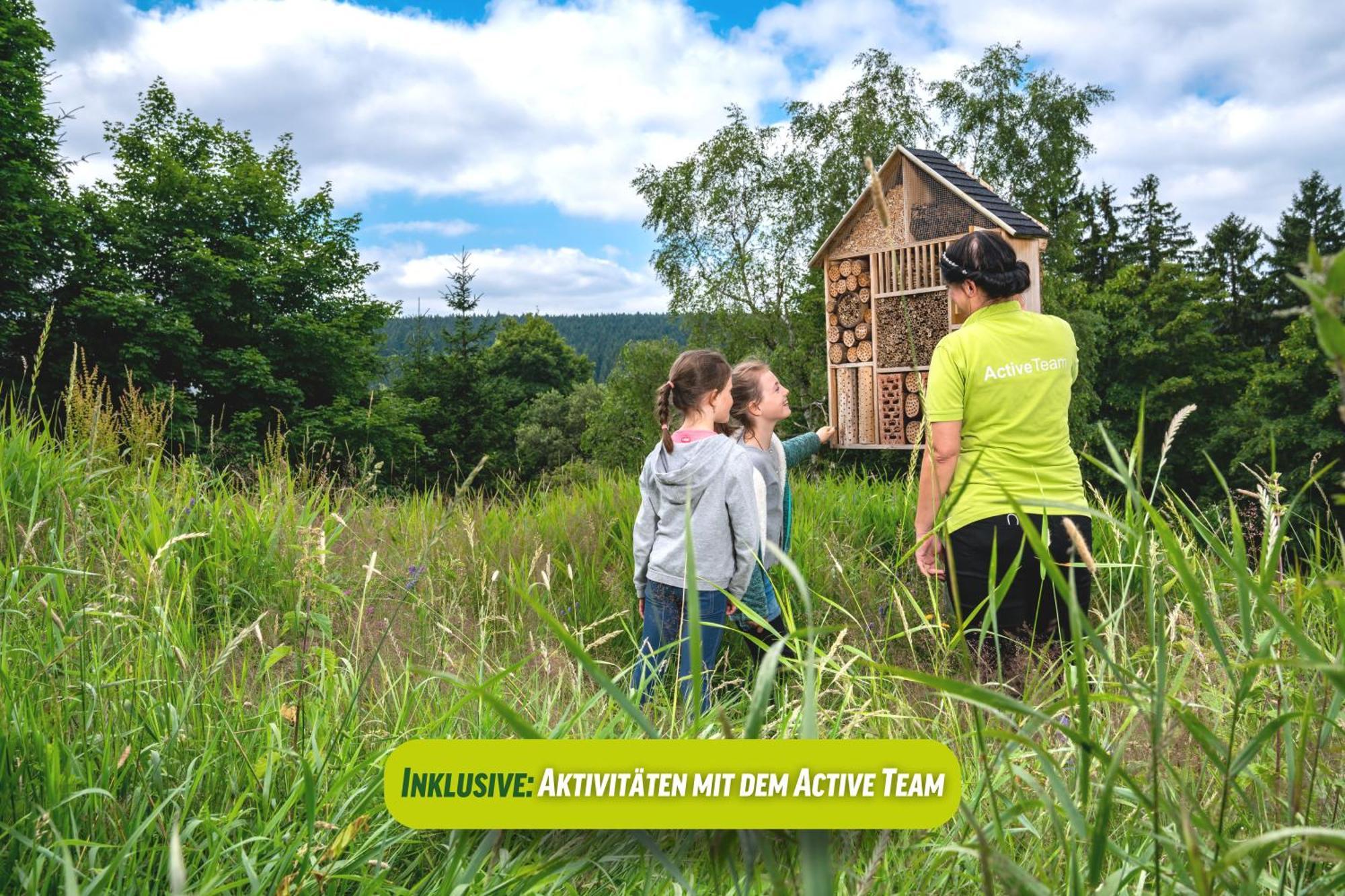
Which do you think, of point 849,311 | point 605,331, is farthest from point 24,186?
point 605,331

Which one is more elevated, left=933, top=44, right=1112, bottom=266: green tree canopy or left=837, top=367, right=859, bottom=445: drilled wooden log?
left=933, top=44, right=1112, bottom=266: green tree canopy

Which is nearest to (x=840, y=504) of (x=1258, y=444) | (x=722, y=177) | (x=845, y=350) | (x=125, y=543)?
(x=845, y=350)

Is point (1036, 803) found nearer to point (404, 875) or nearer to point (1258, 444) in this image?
point (404, 875)

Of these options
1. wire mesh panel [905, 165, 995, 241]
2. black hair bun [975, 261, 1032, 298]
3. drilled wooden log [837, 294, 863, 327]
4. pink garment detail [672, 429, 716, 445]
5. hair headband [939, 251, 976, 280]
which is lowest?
pink garment detail [672, 429, 716, 445]

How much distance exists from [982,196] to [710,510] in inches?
173

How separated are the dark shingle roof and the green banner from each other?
5538 millimetres

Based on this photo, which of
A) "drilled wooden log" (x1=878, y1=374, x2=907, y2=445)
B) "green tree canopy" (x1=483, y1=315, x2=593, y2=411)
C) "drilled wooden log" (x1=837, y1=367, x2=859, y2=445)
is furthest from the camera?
"green tree canopy" (x1=483, y1=315, x2=593, y2=411)

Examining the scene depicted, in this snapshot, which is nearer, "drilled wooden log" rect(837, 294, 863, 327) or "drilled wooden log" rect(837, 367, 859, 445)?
"drilled wooden log" rect(837, 367, 859, 445)

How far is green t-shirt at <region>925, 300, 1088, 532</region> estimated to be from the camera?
2869 millimetres

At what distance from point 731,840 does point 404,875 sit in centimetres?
74

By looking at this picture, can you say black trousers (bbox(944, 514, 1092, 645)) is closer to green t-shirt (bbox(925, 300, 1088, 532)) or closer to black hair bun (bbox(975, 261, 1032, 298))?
green t-shirt (bbox(925, 300, 1088, 532))

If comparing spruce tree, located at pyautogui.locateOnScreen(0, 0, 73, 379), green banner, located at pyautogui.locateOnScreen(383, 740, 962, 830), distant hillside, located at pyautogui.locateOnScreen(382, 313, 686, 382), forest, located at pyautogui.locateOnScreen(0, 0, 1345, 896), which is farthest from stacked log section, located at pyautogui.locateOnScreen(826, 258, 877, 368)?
distant hillside, located at pyautogui.locateOnScreen(382, 313, 686, 382)

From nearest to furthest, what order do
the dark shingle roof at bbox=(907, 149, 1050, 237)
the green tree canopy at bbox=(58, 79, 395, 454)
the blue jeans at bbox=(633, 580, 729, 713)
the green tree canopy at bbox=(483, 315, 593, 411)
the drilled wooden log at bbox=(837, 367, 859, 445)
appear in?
the blue jeans at bbox=(633, 580, 729, 713), the dark shingle roof at bbox=(907, 149, 1050, 237), the drilled wooden log at bbox=(837, 367, 859, 445), the green tree canopy at bbox=(58, 79, 395, 454), the green tree canopy at bbox=(483, 315, 593, 411)

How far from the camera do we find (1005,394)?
288 centimetres
